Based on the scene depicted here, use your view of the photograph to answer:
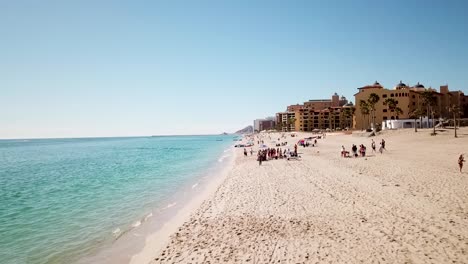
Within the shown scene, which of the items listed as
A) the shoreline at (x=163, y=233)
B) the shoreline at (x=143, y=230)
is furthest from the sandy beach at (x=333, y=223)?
the shoreline at (x=143, y=230)

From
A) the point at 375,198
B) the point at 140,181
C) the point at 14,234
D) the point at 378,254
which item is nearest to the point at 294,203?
the point at 375,198

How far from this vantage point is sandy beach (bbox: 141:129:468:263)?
939 cm

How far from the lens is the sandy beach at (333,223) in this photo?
939 centimetres

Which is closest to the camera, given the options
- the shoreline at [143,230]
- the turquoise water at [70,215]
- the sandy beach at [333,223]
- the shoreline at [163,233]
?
the sandy beach at [333,223]

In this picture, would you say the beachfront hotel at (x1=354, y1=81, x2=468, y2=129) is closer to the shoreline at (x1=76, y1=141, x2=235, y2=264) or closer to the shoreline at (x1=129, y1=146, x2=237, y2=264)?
the shoreline at (x1=76, y1=141, x2=235, y2=264)

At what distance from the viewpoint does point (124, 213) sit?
60.8 feet

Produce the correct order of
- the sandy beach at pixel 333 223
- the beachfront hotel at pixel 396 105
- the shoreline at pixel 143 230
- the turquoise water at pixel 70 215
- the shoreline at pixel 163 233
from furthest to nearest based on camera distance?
the beachfront hotel at pixel 396 105 → the turquoise water at pixel 70 215 → the shoreline at pixel 143 230 → the shoreline at pixel 163 233 → the sandy beach at pixel 333 223

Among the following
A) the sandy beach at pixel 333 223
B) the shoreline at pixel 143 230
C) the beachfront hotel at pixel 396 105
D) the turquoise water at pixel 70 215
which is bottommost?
the turquoise water at pixel 70 215

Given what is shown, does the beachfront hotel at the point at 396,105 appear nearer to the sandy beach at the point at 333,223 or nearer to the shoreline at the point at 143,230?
the sandy beach at the point at 333,223

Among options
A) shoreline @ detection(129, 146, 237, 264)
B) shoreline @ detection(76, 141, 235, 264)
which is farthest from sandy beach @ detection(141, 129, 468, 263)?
shoreline @ detection(76, 141, 235, 264)

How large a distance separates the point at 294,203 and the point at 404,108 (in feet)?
277

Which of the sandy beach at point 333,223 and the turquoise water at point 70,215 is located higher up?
the sandy beach at point 333,223

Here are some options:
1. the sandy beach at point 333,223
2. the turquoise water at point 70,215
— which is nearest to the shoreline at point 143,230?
the turquoise water at point 70,215

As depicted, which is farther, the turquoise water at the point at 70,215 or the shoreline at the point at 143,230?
the turquoise water at the point at 70,215
